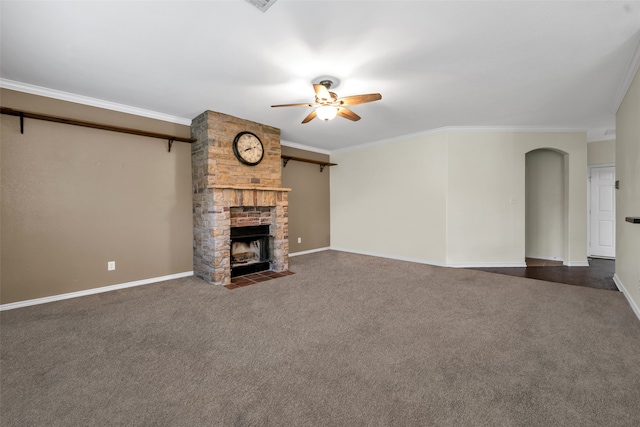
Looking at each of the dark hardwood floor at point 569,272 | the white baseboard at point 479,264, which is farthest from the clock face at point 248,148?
the dark hardwood floor at point 569,272

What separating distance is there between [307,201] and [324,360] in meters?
4.50

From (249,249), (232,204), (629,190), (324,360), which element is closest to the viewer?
(324,360)

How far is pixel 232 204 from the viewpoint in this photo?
4.09 meters

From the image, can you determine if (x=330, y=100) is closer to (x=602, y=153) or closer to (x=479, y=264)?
(x=479, y=264)

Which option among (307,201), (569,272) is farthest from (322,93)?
(569,272)

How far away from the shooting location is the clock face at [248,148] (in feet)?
13.9

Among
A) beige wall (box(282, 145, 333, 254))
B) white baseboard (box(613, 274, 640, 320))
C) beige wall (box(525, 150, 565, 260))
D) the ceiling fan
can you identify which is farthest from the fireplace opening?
→ beige wall (box(525, 150, 565, 260))

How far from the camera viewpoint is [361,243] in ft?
20.7

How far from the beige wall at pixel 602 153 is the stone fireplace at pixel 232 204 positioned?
6164 millimetres

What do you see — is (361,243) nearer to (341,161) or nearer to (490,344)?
(341,161)

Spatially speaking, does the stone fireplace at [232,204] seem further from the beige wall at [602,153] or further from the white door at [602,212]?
the white door at [602,212]

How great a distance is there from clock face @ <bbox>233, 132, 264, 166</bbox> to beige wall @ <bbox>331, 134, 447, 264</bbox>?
8.40 feet

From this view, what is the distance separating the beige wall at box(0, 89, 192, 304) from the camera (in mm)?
Result: 3121

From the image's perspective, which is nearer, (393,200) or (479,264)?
(479,264)
